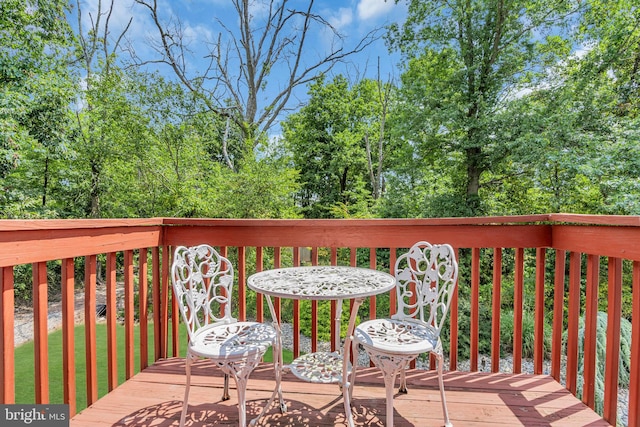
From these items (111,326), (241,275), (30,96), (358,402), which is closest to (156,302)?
(111,326)

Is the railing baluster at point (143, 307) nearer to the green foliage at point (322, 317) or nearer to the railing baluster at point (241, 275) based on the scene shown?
the railing baluster at point (241, 275)

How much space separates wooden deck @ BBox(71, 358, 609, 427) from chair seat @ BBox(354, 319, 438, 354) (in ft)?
1.41

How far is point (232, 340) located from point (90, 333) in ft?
2.85

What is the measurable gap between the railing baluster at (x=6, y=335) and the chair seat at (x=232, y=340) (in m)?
0.71

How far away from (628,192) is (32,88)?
9937 millimetres

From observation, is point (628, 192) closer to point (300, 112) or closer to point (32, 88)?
point (300, 112)

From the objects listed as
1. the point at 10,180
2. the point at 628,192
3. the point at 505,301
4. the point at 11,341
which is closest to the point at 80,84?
the point at 10,180

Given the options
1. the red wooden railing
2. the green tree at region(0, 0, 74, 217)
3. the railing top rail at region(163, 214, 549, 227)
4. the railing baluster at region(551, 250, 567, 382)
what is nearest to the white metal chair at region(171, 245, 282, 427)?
the railing top rail at region(163, 214, 549, 227)

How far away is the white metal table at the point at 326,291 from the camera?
56.6 inches

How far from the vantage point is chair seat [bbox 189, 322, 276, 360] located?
1401 mm

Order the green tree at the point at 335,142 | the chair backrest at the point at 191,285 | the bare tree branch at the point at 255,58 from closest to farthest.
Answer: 1. the chair backrest at the point at 191,285
2. the bare tree branch at the point at 255,58
3. the green tree at the point at 335,142

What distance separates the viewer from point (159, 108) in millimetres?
6918

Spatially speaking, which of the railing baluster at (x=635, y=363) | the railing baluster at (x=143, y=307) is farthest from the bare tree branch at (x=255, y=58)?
the railing baluster at (x=635, y=363)

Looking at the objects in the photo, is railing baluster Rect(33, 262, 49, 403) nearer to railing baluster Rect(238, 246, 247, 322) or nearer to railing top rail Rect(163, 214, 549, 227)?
railing top rail Rect(163, 214, 549, 227)
